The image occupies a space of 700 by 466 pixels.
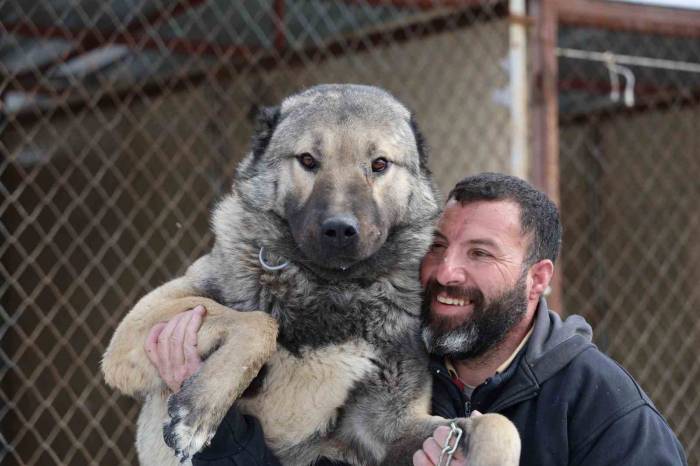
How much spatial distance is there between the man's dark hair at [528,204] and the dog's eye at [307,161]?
435mm

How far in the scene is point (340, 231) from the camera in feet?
7.41

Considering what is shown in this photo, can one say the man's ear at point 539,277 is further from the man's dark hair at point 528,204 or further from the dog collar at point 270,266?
the dog collar at point 270,266

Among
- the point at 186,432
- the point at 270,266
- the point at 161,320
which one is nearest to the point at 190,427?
the point at 186,432

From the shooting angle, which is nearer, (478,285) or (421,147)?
(478,285)

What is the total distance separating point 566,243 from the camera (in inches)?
299

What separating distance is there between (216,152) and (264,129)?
137 inches

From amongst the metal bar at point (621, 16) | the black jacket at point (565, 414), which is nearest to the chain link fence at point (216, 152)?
the metal bar at point (621, 16)

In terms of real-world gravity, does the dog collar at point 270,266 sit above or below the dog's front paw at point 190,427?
above

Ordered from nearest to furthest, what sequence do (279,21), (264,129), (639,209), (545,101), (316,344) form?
(316,344) → (264,129) → (545,101) → (279,21) → (639,209)

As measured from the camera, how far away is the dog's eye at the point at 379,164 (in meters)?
2.50

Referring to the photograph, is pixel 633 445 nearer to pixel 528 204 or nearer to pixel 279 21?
pixel 528 204

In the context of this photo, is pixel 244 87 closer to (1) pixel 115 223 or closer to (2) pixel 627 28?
(1) pixel 115 223

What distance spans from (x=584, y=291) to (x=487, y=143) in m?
3.07

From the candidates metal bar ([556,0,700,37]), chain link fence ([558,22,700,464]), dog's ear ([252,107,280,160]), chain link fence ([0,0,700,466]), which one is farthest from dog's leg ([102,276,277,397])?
chain link fence ([558,22,700,464])
